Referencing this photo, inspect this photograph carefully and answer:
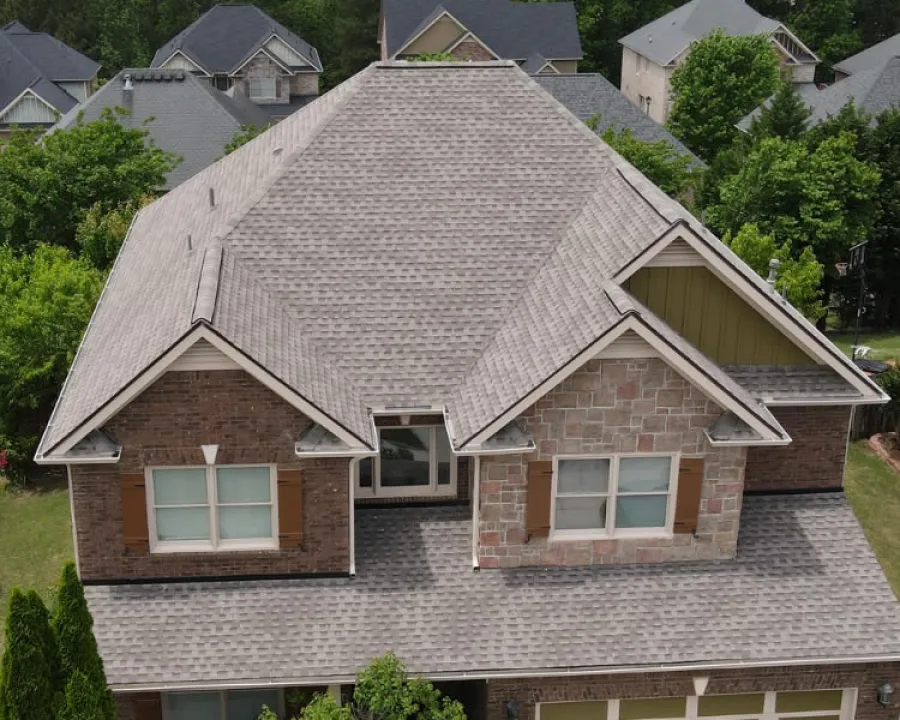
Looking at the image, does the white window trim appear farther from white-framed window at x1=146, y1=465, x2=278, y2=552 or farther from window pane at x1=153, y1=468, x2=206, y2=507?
window pane at x1=153, y1=468, x2=206, y2=507

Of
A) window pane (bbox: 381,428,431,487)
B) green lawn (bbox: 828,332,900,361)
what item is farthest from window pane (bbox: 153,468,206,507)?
green lawn (bbox: 828,332,900,361)

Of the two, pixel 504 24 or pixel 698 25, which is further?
pixel 504 24

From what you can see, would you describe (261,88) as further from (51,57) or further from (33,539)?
(33,539)

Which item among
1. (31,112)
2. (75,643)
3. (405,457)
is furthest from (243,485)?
(31,112)

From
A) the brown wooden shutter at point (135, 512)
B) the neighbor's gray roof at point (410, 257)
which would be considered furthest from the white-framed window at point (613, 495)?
the brown wooden shutter at point (135, 512)

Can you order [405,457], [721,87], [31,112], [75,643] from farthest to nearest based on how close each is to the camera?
[31,112], [721,87], [405,457], [75,643]

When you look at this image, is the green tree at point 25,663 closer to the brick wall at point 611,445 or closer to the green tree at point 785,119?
the brick wall at point 611,445

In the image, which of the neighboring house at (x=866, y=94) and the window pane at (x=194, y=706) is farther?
the neighboring house at (x=866, y=94)
